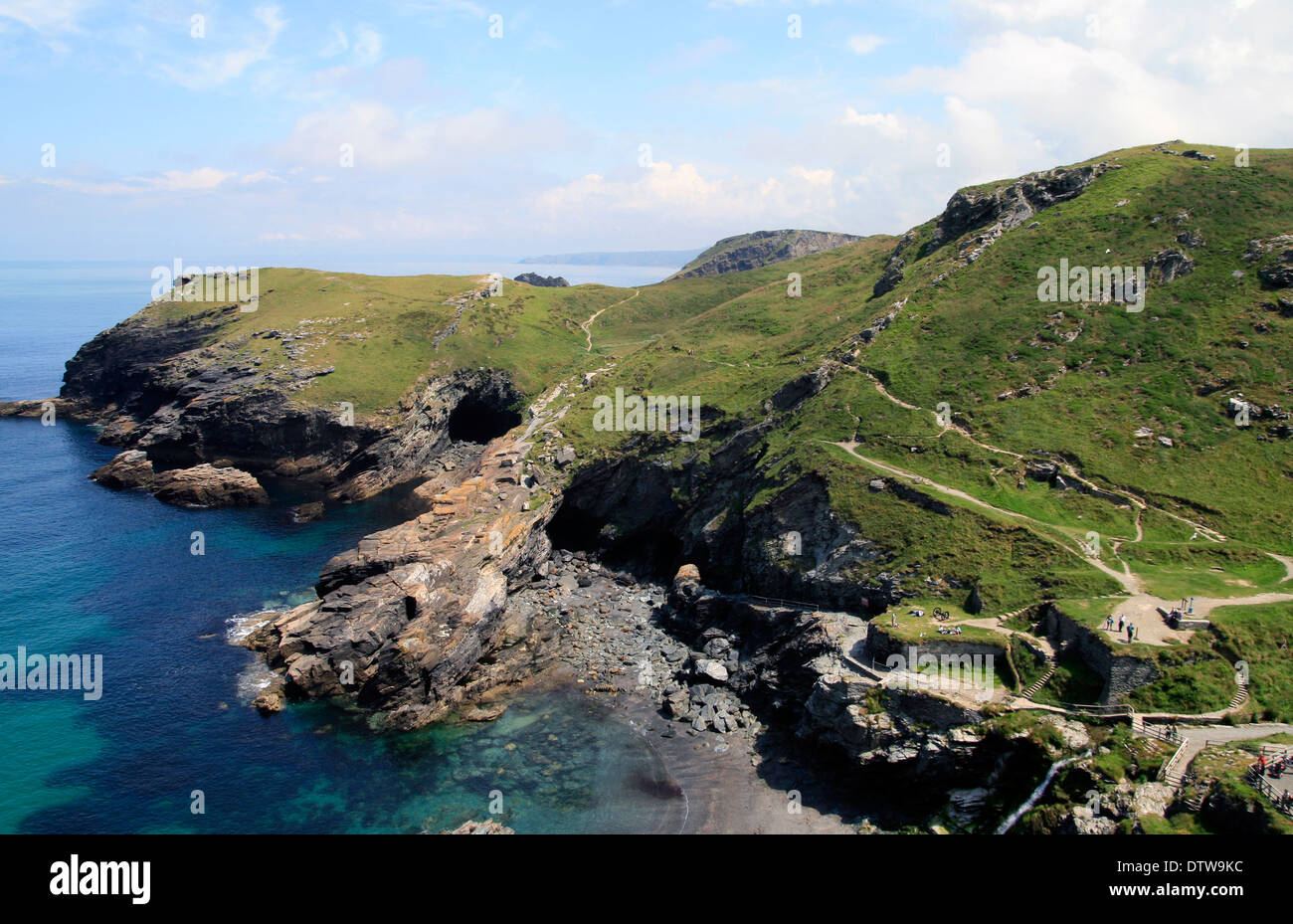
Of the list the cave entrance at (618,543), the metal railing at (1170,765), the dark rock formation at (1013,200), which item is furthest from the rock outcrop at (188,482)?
the dark rock formation at (1013,200)

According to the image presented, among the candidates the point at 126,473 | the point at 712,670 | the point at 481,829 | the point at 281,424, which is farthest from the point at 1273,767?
the point at 126,473

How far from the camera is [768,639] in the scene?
2226 inches

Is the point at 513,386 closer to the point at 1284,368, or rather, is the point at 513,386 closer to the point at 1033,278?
the point at 1033,278

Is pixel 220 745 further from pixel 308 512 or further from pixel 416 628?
pixel 308 512

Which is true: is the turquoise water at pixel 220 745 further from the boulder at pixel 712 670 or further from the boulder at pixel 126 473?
the boulder at pixel 126 473

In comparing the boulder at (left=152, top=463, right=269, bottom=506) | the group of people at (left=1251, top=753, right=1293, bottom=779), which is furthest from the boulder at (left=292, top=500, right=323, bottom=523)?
the group of people at (left=1251, top=753, right=1293, bottom=779)

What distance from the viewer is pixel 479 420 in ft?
405

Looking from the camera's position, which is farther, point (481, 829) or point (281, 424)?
point (281, 424)

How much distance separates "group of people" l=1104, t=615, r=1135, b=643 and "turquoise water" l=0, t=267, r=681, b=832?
93.7 feet

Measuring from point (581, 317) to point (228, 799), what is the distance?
130511mm

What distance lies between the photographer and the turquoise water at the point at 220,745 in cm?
4228

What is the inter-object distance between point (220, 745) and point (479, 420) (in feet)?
265

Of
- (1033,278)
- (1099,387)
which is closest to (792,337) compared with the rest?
(1033,278)

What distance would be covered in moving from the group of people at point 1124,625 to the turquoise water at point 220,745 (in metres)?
28.5
